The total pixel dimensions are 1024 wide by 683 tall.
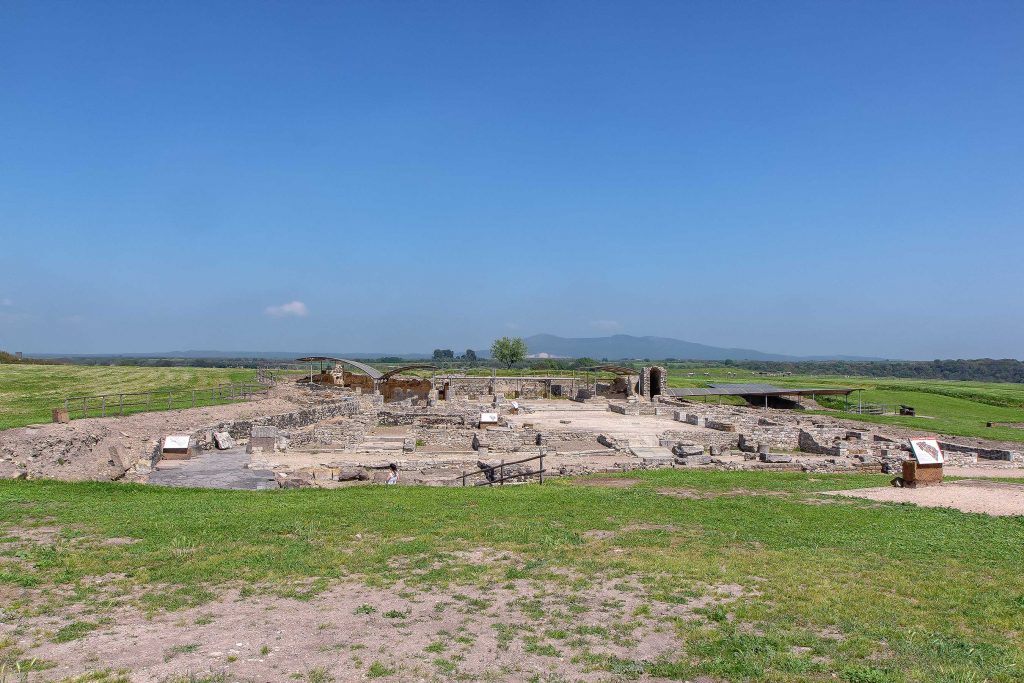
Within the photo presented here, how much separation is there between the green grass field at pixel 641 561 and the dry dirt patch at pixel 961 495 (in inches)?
59.4

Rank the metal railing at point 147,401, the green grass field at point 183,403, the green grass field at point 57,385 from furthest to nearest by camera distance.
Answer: the green grass field at point 183,403
the metal railing at point 147,401
the green grass field at point 57,385

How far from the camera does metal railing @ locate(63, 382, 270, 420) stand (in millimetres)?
27719

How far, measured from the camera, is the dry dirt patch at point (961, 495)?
46.4 feet

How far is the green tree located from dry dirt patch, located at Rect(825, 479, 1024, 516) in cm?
9118

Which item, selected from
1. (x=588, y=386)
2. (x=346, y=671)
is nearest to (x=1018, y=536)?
(x=346, y=671)

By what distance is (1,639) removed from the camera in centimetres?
666

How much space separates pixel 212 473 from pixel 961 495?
21.5 meters

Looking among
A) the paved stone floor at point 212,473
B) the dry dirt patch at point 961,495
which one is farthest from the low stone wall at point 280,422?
the dry dirt patch at point 961,495

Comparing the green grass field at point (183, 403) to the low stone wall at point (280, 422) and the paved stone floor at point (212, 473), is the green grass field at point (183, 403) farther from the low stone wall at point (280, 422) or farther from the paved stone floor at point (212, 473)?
the paved stone floor at point (212, 473)

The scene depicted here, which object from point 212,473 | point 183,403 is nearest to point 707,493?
point 212,473

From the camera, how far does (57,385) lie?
39375 millimetres

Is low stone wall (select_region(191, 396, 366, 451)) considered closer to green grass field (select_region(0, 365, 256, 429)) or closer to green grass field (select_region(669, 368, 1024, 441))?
green grass field (select_region(0, 365, 256, 429))

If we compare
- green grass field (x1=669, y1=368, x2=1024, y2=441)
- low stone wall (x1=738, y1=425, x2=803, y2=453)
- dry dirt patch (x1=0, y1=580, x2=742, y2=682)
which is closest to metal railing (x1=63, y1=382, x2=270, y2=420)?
dry dirt patch (x1=0, y1=580, x2=742, y2=682)

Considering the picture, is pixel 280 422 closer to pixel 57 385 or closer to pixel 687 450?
pixel 57 385
